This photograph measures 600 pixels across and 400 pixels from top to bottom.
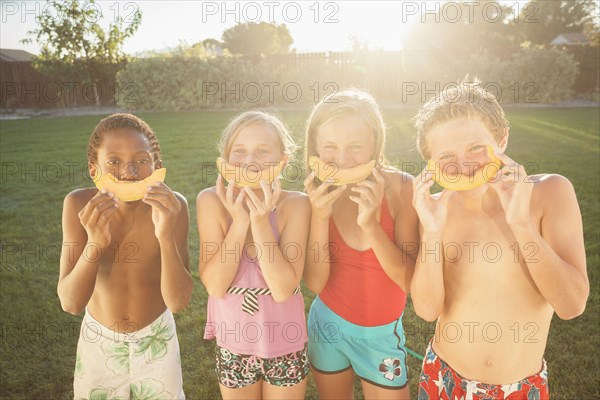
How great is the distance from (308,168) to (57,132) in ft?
Result: 48.0

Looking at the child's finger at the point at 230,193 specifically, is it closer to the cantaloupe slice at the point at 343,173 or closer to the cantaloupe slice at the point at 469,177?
the cantaloupe slice at the point at 343,173

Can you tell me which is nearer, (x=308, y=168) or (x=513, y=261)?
(x=513, y=261)

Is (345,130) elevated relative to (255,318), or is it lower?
elevated

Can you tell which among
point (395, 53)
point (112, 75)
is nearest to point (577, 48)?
point (395, 53)

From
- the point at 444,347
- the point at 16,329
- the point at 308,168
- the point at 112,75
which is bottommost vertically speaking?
the point at 16,329

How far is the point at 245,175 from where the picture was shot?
2553mm

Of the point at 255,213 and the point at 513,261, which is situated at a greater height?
the point at 255,213

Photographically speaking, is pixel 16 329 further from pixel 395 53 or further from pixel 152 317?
pixel 395 53

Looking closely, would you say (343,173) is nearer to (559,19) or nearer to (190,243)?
(190,243)

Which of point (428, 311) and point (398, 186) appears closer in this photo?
point (428, 311)

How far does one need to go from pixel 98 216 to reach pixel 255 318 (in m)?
0.99

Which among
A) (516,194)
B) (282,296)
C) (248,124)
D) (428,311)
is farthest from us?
(248,124)

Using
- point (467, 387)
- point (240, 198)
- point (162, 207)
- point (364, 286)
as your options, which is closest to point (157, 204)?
point (162, 207)

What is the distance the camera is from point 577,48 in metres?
22.1
